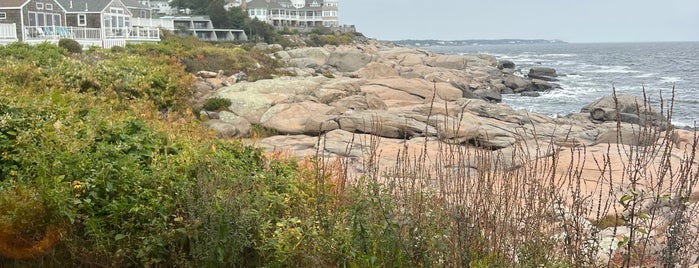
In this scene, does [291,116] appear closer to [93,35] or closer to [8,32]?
[8,32]

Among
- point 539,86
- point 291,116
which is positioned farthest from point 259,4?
point 291,116

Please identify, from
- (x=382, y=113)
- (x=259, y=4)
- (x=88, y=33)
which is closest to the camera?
(x=382, y=113)

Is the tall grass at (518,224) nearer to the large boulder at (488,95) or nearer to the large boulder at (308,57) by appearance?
the large boulder at (488,95)

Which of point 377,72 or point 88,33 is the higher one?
point 88,33

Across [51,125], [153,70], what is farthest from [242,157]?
[153,70]

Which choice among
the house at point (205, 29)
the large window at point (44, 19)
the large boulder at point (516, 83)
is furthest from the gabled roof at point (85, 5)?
the large boulder at point (516, 83)

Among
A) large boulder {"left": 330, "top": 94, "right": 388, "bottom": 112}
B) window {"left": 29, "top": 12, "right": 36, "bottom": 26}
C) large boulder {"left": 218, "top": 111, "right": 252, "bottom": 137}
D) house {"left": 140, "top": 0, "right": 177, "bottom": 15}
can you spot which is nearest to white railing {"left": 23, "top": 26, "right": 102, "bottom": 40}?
window {"left": 29, "top": 12, "right": 36, "bottom": 26}

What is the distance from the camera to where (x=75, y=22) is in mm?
43688

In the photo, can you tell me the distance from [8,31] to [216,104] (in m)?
21.6

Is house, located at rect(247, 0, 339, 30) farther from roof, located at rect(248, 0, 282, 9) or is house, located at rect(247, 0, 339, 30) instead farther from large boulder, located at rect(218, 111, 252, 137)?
large boulder, located at rect(218, 111, 252, 137)

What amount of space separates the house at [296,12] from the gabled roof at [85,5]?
5130 centimetres

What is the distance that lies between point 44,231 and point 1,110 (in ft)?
6.57

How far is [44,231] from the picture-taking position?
209 inches

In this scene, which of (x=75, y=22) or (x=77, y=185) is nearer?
(x=77, y=185)
